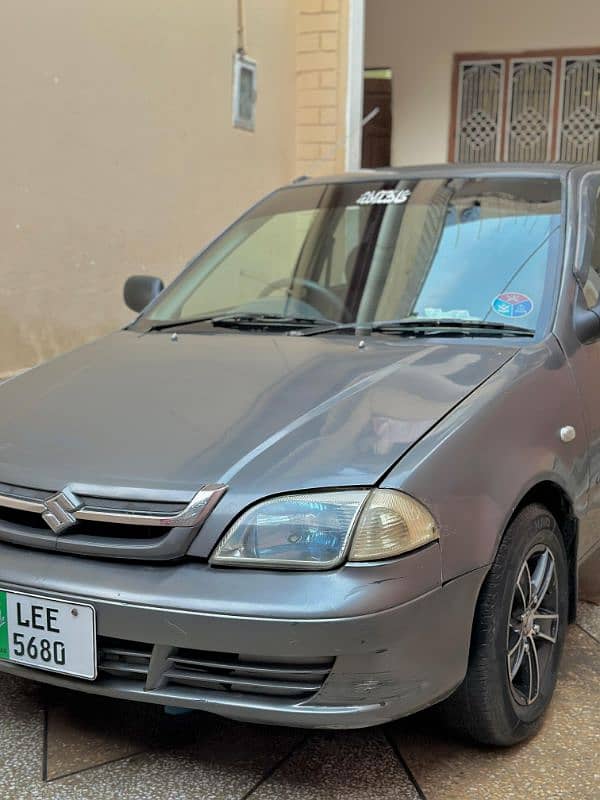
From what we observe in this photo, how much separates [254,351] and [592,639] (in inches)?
60.2

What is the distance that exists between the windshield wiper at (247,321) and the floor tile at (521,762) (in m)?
1.39

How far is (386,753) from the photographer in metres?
2.40

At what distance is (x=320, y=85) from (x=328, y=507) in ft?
24.9

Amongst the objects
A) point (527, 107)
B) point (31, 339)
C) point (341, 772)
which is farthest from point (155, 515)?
point (527, 107)

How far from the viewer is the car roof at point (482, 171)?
3.36 metres

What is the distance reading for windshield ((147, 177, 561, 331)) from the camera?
3043 mm

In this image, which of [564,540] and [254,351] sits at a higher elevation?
[254,351]

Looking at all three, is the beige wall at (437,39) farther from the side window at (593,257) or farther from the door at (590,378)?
the door at (590,378)

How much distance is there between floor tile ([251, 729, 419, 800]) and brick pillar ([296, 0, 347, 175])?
7.36m

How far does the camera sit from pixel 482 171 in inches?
138

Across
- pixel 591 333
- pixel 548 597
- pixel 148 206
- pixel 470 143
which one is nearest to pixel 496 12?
pixel 470 143

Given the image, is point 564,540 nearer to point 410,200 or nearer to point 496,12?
point 410,200

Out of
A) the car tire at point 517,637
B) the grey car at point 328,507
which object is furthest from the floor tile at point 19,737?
the car tire at point 517,637

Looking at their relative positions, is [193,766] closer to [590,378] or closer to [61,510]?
[61,510]
